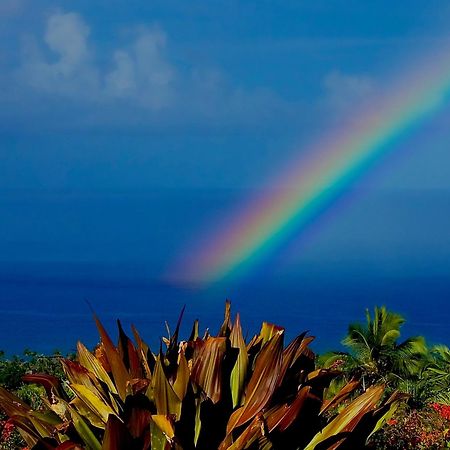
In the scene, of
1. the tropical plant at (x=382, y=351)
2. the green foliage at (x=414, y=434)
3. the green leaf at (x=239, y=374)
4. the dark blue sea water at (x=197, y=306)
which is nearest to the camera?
the green leaf at (x=239, y=374)

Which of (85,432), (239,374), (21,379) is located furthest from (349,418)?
(21,379)

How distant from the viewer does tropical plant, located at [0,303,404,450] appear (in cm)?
443

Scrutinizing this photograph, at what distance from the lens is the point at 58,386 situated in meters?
5.12

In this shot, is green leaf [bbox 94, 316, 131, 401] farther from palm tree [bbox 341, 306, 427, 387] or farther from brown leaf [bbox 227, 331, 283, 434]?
palm tree [bbox 341, 306, 427, 387]

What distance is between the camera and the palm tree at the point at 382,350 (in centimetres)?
2397

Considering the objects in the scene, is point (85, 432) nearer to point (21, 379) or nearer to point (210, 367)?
point (210, 367)

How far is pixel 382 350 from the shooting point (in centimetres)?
2494

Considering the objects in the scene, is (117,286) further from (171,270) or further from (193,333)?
(193,333)

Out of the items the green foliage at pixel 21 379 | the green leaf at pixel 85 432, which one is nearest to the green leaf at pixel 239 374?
the green leaf at pixel 85 432

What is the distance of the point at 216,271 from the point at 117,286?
181 feet

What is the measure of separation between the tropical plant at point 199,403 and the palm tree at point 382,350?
18.9 metres

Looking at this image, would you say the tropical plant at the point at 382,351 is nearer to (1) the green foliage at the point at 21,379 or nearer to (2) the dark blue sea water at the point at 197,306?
(1) the green foliage at the point at 21,379

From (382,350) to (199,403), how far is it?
21123mm

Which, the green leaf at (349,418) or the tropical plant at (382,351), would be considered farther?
the tropical plant at (382,351)
